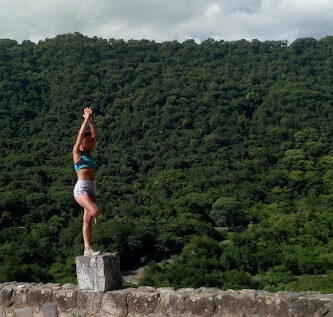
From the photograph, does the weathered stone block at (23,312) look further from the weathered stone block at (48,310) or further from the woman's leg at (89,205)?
the woman's leg at (89,205)

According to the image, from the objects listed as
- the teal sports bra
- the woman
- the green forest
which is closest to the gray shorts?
the woman

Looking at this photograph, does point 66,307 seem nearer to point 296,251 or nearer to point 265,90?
point 296,251

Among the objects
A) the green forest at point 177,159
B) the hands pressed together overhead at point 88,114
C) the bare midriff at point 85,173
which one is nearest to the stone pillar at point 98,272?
the bare midriff at point 85,173

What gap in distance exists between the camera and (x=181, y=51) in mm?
90375

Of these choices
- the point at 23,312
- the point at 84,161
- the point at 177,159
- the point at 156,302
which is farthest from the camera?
the point at 177,159

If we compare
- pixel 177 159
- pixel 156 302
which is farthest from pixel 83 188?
pixel 177 159

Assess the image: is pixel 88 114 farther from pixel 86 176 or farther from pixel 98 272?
pixel 98 272

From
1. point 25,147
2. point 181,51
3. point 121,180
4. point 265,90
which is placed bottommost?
point 121,180

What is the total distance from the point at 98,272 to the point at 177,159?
59.7 meters

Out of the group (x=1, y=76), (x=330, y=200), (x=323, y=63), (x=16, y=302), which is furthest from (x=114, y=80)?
(x=16, y=302)

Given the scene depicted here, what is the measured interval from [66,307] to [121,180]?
55.0 metres

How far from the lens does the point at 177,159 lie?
211ft

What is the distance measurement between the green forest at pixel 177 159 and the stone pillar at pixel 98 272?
22.8 meters

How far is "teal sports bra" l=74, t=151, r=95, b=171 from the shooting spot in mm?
4973
